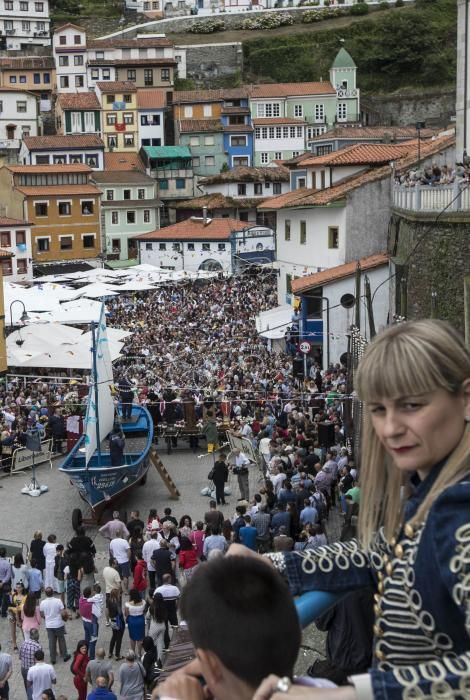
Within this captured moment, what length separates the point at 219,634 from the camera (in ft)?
7.13

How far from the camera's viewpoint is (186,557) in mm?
14672

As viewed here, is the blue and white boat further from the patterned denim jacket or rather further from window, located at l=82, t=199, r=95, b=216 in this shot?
window, located at l=82, t=199, r=95, b=216

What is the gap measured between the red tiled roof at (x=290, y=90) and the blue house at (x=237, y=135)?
6.17ft

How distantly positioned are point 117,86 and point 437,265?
61999 millimetres

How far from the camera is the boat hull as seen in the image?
2084 cm

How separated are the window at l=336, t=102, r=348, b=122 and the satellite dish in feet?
164

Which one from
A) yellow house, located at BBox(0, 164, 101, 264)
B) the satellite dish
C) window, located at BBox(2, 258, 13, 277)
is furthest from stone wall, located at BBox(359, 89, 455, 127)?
the satellite dish

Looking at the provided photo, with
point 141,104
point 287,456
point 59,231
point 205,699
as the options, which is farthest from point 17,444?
point 141,104

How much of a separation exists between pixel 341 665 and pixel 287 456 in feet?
51.5

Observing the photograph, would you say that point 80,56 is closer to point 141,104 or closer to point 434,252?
point 141,104

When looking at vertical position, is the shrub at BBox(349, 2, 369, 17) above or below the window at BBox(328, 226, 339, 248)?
above

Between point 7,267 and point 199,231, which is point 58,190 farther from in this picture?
point 7,267

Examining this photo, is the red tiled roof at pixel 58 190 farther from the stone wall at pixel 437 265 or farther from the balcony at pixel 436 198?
the stone wall at pixel 437 265

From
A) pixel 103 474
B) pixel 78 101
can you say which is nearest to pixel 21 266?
pixel 78 101
